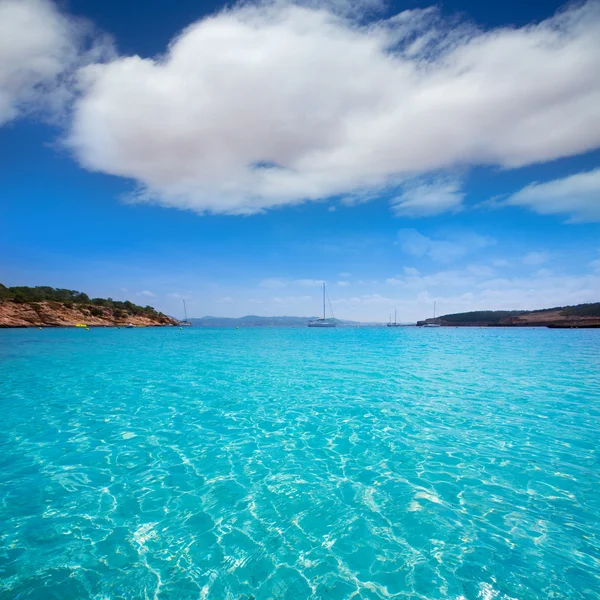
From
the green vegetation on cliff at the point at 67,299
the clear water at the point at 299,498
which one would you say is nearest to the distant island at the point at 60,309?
the green vegetation on cliff at the point at 67,299

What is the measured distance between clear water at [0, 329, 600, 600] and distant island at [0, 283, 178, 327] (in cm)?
14098

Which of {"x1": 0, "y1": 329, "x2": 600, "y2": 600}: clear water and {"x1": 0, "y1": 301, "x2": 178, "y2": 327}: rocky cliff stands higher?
{"x1": 0, "y1": 301, "x2": 178, "y2": 327}: rocky cliff

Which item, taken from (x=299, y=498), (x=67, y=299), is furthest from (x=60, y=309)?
(x=299, y=498)

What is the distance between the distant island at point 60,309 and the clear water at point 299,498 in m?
141

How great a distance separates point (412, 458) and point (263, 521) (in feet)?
19.5

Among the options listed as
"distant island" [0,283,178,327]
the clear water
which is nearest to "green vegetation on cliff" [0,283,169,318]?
"distant island" [0,283,178,327]

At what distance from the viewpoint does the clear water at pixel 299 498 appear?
600 centimetres

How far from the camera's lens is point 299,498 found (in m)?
8.74

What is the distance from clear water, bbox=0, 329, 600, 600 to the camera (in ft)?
19.7

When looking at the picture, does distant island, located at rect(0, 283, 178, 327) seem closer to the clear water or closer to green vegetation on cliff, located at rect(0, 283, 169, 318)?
green vegetation on cliff, located at rect(0, 283, 169, 318)

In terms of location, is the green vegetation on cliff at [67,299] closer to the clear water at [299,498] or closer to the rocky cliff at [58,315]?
the rocky cliff at [58,315]

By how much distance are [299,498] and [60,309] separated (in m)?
171

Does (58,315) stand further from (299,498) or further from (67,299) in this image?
(299,498)

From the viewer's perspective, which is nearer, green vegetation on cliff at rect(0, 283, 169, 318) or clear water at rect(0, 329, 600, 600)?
clear water at rect(0, 329, 600, 600)
